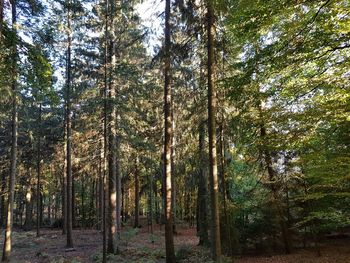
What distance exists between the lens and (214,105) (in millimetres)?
11219

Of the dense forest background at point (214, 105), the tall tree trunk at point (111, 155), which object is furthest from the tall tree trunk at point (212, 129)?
the tall tree trunk at point (111, 155)

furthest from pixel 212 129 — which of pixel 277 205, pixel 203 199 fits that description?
pixel 203 199

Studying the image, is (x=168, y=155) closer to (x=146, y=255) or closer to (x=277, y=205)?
(x=146, y=255)

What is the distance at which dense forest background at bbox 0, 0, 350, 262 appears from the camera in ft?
18.4

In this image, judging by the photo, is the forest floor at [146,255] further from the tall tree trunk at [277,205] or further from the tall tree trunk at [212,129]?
the tall tree trunk at [212,129]

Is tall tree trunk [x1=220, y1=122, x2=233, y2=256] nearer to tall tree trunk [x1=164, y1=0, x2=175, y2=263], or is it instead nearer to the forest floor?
the forest floor

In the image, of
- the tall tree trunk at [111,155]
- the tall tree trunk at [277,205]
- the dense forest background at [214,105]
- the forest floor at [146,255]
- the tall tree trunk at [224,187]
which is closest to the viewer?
the dense forest background at [214,105]

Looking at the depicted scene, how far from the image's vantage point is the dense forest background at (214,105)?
18.4 ft

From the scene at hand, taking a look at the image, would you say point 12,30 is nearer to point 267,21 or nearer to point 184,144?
point 267,21

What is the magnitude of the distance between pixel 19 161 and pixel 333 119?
28.3 m

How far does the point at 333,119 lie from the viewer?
6.02m

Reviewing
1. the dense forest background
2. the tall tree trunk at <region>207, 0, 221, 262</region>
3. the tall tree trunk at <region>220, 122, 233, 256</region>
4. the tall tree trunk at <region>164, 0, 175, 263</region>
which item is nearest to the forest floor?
the dense forest background

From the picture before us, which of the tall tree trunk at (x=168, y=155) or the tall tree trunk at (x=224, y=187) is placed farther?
the tall tree trunk at (x=224, y=187)

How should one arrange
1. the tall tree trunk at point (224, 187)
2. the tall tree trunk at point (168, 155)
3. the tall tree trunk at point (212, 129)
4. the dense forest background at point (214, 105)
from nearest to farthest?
the dense forest background at point (214, 105) < the tall tree trunk at point (212, 129) < the tall tree trunk at point (168, 155) < the tall tree trunk at point (224, 187)
